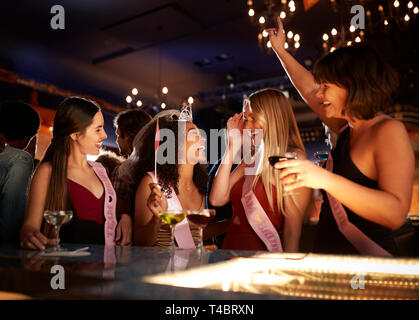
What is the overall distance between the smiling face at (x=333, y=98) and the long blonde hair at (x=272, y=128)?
1.60 ft

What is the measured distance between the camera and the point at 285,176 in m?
1.43

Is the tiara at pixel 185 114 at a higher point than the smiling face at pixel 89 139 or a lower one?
higher

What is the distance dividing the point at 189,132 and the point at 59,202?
866 mm

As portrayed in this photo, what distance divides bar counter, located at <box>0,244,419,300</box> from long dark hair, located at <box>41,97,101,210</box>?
2.09ft

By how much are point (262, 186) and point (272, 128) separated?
0.33 meters

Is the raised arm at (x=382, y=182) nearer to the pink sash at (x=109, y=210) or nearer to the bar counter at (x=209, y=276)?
the bar counter at (x=209, y=276)

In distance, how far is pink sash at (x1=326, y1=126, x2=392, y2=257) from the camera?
1560 mm

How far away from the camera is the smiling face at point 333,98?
165 centimetres

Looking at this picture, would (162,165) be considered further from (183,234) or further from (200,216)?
(200,216)
